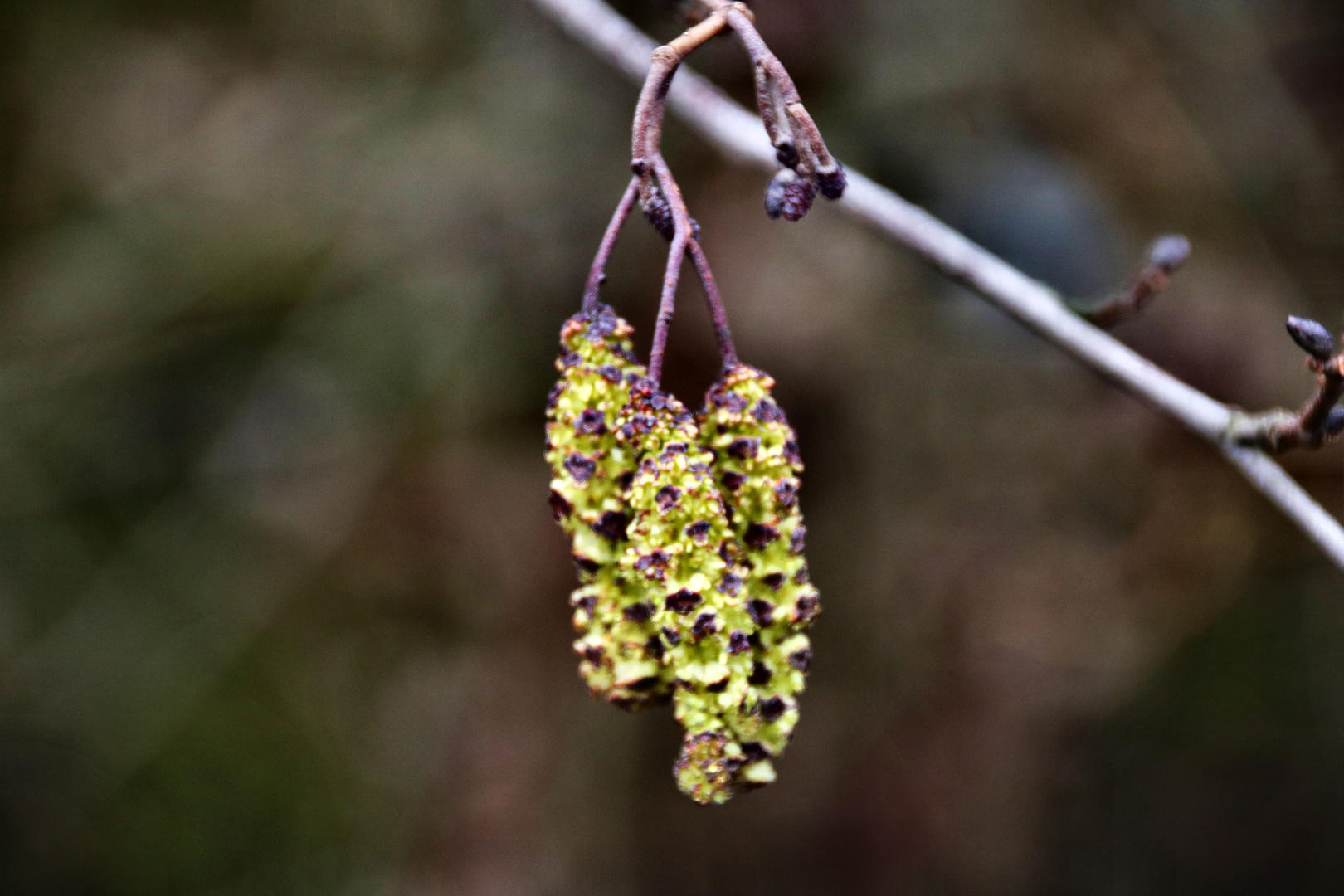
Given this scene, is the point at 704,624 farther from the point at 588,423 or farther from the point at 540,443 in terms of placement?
the point at 540,443

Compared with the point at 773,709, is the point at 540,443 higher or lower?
higher


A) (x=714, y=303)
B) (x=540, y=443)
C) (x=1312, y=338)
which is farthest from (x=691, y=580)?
(x=540, y=443)

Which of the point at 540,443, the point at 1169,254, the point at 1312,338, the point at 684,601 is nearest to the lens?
the point at 684,601

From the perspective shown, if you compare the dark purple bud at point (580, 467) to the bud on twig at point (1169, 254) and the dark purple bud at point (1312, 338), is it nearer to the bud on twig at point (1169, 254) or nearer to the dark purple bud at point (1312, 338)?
the dark purple bud at point (1312, 338)

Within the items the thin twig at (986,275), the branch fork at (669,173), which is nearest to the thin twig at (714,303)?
the branch fork at (669,173)

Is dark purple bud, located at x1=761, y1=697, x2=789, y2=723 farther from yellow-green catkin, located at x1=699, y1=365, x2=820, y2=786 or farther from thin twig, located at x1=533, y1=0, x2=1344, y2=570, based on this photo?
thin twig, located at x1=533, y1=0, x2=1344, y2=570

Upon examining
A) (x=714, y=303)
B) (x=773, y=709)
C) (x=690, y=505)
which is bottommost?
(x=773, y=709)

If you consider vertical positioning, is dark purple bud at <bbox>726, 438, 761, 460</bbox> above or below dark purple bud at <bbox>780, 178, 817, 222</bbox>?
below

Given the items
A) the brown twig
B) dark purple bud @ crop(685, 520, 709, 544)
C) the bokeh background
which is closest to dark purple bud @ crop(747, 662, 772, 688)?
dark purple bud @ crop(685, 520, 709, 544)
